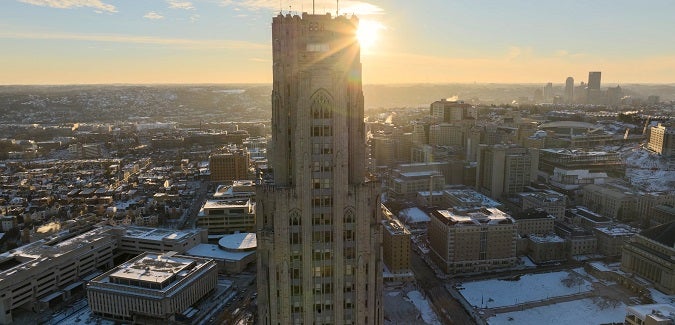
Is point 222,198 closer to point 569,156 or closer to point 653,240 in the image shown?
point 653,240

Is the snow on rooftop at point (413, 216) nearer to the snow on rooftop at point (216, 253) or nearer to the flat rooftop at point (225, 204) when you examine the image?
the flat rooftop at point (225, 204)

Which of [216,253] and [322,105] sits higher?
[322,105]

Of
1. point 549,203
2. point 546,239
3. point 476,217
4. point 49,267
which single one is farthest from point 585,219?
point 49,267

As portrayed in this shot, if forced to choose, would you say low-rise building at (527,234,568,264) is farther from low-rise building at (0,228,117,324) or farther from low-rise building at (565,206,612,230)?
low-rise building at (0,228,117,324)

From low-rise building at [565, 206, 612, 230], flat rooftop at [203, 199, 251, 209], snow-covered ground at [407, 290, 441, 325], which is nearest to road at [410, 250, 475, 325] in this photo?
snow-covered ground at [407, 290, 441, 325]

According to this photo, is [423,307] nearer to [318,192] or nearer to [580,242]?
[580,242]
